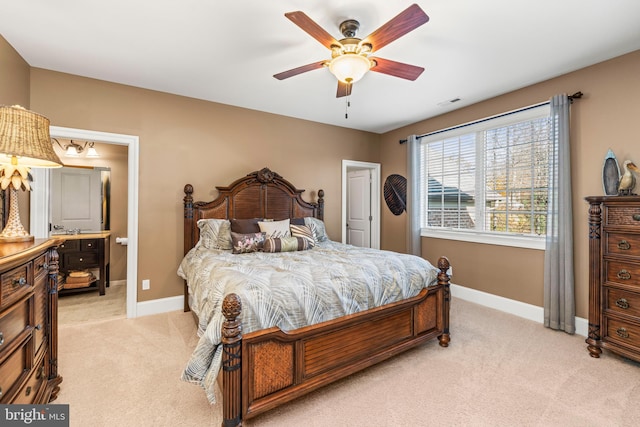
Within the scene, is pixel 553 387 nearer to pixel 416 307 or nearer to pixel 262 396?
pixel 416 307

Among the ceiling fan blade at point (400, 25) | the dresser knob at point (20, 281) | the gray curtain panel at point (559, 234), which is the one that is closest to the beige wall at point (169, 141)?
the dresser knob at point (20, 281)

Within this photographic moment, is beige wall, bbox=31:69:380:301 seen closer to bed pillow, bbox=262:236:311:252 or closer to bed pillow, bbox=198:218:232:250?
bed pillow, bbox=198:218:232:250

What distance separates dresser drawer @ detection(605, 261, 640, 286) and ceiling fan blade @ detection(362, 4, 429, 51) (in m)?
2.46

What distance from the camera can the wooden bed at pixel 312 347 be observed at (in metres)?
1.56

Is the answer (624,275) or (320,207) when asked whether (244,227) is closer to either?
(320,207)

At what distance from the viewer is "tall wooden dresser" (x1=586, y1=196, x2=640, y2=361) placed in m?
2.27

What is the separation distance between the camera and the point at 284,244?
10.4 feet

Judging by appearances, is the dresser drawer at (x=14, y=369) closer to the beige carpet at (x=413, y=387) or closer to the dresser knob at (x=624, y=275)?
the beige carpet at (x=413, y=387)

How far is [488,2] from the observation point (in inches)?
77.0

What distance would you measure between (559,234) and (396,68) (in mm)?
2372

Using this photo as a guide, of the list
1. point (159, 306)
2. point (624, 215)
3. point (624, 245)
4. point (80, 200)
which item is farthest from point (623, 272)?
point (80, 200)

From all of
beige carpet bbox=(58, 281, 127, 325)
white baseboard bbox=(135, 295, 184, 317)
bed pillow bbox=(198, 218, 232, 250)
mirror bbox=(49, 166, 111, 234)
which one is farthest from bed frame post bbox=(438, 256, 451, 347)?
mirror bbox=(49, 166, 111, 234)

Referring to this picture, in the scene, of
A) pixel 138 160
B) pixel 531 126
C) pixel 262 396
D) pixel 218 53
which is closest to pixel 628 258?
pixel 531 126

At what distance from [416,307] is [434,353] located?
0.47m
